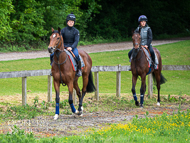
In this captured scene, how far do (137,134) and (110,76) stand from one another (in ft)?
37.2

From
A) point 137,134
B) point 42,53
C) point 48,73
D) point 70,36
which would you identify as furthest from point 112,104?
point 42,53

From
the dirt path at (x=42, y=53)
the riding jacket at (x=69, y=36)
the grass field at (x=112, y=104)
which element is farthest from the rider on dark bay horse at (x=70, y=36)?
the dirt path at (x=42, y=53)

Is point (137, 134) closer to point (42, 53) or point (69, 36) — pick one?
point (69, 36)

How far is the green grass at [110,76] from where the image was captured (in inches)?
563

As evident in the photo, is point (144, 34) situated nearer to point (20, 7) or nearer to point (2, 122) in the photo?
point (2, 122)

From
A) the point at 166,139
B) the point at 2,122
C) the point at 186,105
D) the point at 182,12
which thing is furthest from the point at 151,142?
the point at 182,12

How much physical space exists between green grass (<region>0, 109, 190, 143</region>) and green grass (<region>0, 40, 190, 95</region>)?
19.4 feet

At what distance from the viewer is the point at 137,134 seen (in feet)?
20.5

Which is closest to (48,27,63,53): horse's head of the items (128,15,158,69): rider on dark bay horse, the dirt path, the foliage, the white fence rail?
the white fence rail

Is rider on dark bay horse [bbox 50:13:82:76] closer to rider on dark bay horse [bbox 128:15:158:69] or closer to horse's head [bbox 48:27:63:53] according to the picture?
horse's head [bbox 48:27:63:53]

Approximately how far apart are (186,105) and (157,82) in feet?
5.44

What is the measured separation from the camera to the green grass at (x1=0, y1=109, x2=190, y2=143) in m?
5.51

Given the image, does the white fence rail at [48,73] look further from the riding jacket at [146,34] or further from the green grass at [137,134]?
the green grass at [137,134]

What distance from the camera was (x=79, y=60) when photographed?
9.38m
